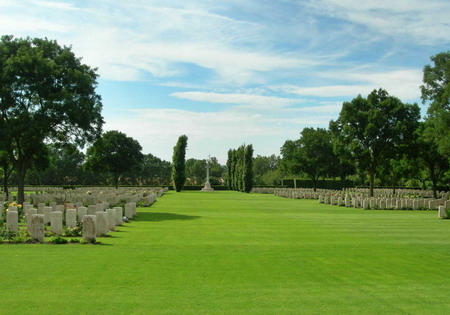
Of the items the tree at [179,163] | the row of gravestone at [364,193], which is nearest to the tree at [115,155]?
the tree at [179,163]

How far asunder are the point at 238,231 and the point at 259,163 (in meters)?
120

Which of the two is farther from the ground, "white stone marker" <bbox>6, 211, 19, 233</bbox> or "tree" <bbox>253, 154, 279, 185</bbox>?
"tree" <bbox>253, 154, 279, 185</bbox>

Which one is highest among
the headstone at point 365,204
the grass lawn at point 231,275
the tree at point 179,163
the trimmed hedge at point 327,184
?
the tree at point 179,163

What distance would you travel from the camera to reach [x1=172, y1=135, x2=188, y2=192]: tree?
7475 centimetres

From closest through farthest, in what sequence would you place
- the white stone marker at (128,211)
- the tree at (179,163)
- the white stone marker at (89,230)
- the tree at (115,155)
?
the white stone marker at (89,230) < the white stone marker at (128,211) < the tree at (115,155) < the tree at (179,163)

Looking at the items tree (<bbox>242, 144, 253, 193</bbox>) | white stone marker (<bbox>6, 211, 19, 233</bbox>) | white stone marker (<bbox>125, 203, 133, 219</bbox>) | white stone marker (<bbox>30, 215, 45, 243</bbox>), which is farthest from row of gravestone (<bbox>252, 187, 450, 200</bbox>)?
white stone marker (<bbox>30, 215, 45, 243</bbox>)

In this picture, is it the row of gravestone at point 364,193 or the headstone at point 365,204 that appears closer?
the headstone at point 365,204

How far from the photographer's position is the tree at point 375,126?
134ft

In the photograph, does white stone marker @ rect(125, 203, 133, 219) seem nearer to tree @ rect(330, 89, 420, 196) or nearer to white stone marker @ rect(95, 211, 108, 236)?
white stone marker @ rect(95, 211, 108, 236)

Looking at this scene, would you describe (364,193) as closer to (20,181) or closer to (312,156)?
(312,156)

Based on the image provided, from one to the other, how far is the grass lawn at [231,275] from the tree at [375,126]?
84.4ft

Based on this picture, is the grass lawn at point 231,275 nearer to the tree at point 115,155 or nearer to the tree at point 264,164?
the tree at point 115,155

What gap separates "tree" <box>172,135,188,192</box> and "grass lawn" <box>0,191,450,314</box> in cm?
5891

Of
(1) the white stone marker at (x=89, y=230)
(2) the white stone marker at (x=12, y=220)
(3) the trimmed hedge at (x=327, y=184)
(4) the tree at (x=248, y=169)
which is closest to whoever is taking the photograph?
(1) the white stone marker at (x=89, y=230)
